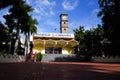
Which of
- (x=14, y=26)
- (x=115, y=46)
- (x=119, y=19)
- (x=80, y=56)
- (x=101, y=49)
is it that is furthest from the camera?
(x=80, y=56)

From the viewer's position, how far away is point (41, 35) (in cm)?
5209

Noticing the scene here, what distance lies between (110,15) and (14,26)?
610 inches

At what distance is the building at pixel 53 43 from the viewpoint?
51.5 meters

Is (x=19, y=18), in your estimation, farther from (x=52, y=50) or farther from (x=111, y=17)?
(x=52, y=50)

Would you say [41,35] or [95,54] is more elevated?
[41,35]

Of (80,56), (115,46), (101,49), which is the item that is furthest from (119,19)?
(80,56)

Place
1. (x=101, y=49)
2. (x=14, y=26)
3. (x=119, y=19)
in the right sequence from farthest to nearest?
(x=101, y=49) < (x=14, y=26) < (x=119, y=19)

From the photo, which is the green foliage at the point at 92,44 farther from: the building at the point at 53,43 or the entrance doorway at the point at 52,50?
the entrance doorway at the point at 52,50

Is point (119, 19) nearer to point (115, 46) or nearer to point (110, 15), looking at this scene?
point (110, 15)

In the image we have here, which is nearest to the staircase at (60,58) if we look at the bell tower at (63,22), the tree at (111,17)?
the tree at (111,17)

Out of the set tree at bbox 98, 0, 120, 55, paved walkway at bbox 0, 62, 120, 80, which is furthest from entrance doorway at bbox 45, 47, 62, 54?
paved walkway at bbox 0, 62, 120, 80

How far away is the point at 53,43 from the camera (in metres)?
52.0

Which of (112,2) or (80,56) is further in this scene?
(80,56)

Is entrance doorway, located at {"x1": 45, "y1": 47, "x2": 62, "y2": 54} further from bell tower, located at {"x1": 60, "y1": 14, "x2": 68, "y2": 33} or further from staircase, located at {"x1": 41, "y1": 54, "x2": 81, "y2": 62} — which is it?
bell tower, located at {"x1": 60, "y1": 14, "x2": 68, "y2": 33}
